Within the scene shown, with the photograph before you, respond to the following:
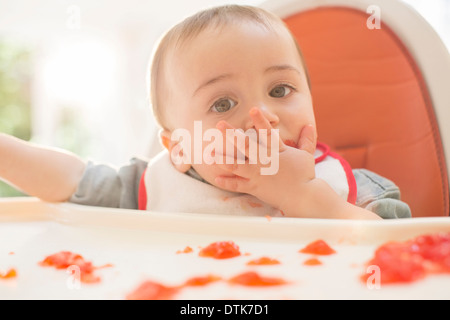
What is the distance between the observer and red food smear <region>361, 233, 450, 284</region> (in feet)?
1.20

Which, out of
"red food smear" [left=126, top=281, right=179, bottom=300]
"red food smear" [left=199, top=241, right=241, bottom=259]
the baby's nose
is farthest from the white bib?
"red food smear" [left=126, top=281, right=179, bottom=300]

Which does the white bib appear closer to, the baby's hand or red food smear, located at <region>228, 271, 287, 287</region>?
the baby's hand

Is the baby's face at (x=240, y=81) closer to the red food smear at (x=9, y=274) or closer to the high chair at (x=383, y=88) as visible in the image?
the high chair at (x=383, y=88)

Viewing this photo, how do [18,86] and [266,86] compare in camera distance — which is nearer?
[266,86]

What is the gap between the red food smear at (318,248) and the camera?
452mm

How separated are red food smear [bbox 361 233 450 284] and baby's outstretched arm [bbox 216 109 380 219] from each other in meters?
0.16

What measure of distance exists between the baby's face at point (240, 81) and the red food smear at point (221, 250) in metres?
0.23

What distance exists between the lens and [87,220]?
63 centimetres

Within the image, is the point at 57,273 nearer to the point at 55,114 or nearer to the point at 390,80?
the point at 390,80

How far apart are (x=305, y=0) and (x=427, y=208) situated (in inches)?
20.4

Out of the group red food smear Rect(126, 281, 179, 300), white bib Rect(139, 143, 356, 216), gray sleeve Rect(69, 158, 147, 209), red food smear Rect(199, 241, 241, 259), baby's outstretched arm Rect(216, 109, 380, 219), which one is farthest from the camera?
gray sleeve Rect(69, 158, 147, 209)

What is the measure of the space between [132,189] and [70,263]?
0.44 m

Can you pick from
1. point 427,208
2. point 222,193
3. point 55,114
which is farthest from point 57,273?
point 55,114

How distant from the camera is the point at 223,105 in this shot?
0.70 metres
